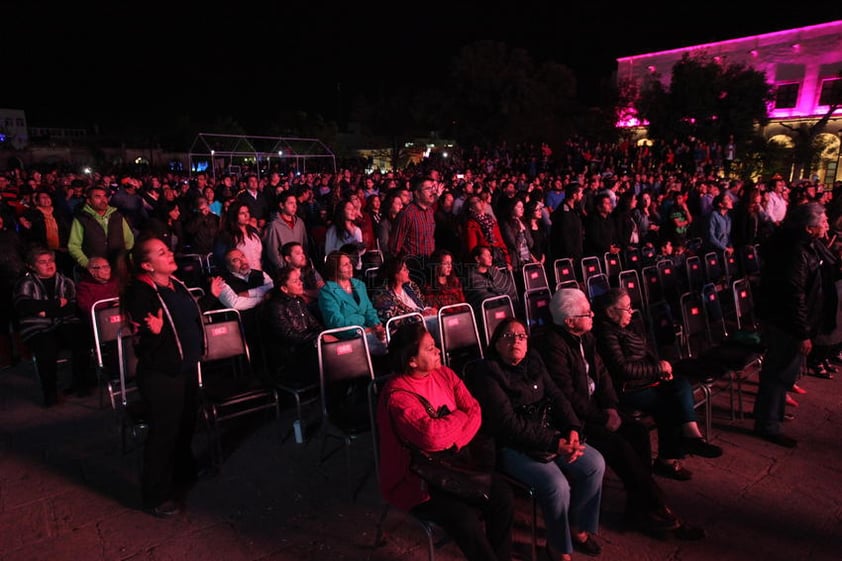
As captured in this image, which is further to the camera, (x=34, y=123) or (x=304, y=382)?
(x=34, y=123)

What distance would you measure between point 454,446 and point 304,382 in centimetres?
171

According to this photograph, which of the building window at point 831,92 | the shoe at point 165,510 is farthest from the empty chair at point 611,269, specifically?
the building window at point 831,92

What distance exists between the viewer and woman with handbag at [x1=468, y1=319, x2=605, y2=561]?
9.62 ft

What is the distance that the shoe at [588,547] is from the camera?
3.05m

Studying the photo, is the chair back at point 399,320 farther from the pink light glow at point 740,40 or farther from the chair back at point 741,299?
the pink light glow at point 740,40

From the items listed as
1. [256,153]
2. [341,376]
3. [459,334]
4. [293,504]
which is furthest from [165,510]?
[256,153]

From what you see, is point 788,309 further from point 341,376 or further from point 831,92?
point 831,92

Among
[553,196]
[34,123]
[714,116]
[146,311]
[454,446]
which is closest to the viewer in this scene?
[454,446]

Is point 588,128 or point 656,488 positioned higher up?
point 588,128

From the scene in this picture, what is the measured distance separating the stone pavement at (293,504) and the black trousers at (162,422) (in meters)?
0.20

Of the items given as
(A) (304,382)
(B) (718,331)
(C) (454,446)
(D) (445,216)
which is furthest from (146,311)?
(B) (718,331)

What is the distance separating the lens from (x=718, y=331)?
724cm

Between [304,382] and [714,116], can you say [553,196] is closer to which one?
[304,382]

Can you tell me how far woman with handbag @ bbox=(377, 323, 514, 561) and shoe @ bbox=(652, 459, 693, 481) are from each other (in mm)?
1645
